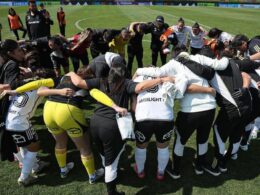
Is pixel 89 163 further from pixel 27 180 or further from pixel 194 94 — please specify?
pixel 194 94

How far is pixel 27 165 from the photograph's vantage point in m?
4.94

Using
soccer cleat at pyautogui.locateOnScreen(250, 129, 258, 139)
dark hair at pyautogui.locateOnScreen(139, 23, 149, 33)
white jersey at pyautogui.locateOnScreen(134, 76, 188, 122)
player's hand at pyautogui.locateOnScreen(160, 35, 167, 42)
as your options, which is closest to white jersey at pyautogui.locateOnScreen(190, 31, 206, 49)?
player's hand at pyautogui.locateOnScreen(160, 35, 167, 42)

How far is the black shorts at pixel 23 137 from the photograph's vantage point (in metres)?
4.88

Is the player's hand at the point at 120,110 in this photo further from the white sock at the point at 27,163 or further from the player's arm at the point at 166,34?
the player's arm at the point at 166,34

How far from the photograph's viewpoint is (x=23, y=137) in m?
4.89

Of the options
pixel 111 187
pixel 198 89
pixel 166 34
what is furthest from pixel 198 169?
pixel 166 34

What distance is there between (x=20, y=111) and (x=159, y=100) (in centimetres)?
233

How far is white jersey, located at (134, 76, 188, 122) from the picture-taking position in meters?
4.44

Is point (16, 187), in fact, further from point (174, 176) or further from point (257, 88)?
point (257, 88)

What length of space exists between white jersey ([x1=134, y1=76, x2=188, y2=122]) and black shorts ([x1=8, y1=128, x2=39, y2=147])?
6.10ft

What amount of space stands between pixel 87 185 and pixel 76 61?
16.5ft

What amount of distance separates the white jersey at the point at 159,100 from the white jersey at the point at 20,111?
74.0 inches

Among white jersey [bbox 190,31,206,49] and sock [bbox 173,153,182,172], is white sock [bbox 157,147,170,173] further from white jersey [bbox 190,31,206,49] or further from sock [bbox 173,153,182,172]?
white jersey [bbox 190,31,206,49]

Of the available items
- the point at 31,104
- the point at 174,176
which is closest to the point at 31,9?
the point at 31,104
